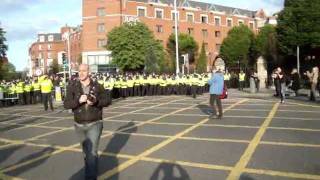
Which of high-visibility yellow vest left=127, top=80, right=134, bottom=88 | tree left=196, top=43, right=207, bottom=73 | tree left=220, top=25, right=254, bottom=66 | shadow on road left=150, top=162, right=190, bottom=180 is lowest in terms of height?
shadow on road left=150, top=162, right=190, bottom=180

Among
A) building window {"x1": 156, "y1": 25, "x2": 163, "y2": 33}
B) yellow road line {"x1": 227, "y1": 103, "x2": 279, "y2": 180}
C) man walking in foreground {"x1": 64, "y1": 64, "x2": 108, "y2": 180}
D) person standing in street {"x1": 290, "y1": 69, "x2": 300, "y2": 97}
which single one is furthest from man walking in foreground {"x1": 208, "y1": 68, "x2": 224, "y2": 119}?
building window {"x1": 156, "y1": 25, "x2": 163, "y2": 33}

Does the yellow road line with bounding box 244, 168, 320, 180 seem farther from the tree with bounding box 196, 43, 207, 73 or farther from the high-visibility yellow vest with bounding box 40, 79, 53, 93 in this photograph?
the tree with bounding box 196, 43, 207, 73

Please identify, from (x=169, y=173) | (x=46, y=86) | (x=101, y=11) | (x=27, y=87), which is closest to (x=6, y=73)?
(x=101, y=11)

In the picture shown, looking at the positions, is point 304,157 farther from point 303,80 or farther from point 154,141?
point 303,80

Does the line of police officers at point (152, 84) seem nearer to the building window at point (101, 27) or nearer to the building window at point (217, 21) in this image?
the building window at point (101, 27)

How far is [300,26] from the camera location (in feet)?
170

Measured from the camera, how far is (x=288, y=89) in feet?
98.8

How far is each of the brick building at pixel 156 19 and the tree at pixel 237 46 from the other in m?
8.96

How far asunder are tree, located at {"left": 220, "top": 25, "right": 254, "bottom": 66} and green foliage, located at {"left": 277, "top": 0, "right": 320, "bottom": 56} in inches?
1154

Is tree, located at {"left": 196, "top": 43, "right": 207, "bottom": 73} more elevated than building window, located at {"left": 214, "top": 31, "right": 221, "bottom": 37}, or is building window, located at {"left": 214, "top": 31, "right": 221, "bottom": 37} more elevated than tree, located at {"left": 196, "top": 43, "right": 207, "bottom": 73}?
building window, located at {"left": 214, "top": 31, "right": 221, "bottom": 37}

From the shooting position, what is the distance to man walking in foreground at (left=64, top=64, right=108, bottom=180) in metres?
7.52

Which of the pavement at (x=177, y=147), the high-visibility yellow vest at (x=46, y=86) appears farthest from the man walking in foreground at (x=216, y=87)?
the high-visibility yellow vest at (x=46, y=86)

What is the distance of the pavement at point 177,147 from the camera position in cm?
855

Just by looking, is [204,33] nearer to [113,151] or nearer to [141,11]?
[141,11]
